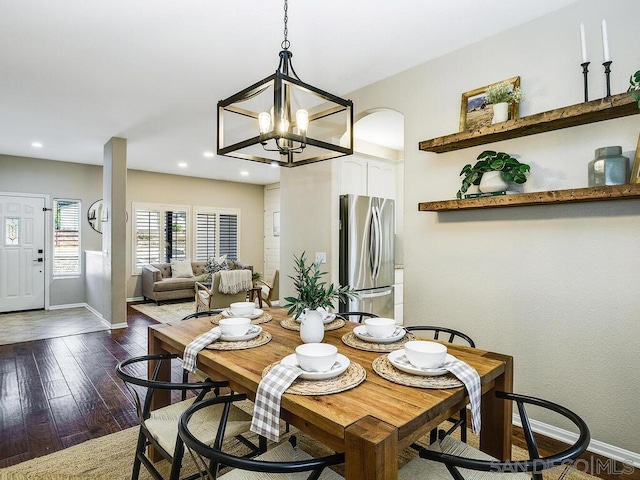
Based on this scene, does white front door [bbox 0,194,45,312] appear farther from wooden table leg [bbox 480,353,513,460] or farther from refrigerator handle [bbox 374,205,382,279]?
wooden table leg [bbox 480,353,513,460]

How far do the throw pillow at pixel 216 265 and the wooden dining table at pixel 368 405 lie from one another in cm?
573

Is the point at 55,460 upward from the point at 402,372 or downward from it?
downward

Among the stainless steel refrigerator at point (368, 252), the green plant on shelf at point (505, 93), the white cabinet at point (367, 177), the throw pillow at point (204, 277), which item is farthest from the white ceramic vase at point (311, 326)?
the throw pillow at point (204, 277)

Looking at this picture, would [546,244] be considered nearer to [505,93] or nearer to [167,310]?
[505,93]

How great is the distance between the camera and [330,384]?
1.32 meters

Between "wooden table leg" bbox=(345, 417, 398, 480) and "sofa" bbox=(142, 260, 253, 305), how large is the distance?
265 inches

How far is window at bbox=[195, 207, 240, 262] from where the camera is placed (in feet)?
27.7

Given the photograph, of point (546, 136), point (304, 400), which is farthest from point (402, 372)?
point (546, 136)

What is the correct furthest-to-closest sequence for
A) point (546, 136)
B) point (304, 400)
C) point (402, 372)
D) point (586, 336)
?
point (546, 136), point (586, 336), point (402, 372), point (304, 400)

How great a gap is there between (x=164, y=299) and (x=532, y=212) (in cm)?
657

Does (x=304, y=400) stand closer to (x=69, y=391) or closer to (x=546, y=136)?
(x=546, y=136)

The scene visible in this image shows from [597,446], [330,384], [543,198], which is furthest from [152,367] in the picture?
[597,446]

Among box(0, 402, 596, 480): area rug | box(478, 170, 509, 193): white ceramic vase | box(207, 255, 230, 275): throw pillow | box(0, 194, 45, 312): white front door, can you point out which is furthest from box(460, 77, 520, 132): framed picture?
box(0, 194, 45, 312): white front door

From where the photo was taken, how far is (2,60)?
2.95 metres
